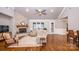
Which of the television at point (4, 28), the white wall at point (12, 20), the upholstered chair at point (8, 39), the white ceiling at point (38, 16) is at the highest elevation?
the white ceiling at point (38, 16)

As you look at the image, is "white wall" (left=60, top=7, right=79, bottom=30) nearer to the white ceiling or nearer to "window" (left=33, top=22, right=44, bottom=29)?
the white ceiling

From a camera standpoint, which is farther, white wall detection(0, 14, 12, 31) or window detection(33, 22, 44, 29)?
window detection(33, 22, 44, 29)

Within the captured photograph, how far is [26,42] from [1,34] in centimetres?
58

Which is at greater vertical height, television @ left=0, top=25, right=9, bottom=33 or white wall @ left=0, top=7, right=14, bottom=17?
white wall @ left=0, top=7, right=14, bottom=17

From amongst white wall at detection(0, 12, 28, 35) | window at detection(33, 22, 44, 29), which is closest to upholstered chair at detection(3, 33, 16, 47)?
white wall at detection(0, 12, 28, 35)

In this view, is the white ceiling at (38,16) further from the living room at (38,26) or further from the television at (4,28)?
the television at (4,28)

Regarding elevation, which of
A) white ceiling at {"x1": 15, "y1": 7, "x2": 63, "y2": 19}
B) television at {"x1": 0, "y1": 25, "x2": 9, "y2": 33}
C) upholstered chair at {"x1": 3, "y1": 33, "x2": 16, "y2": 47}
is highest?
white ceiling at {"x1": 15, "y1": 7, "x2": 63, "y2": 19}

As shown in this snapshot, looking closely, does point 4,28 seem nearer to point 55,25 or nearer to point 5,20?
point 5,20

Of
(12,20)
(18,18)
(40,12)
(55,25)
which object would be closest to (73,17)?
(55,25)

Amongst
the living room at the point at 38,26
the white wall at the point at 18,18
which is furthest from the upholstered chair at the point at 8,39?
the white wall at the point at 18,18
